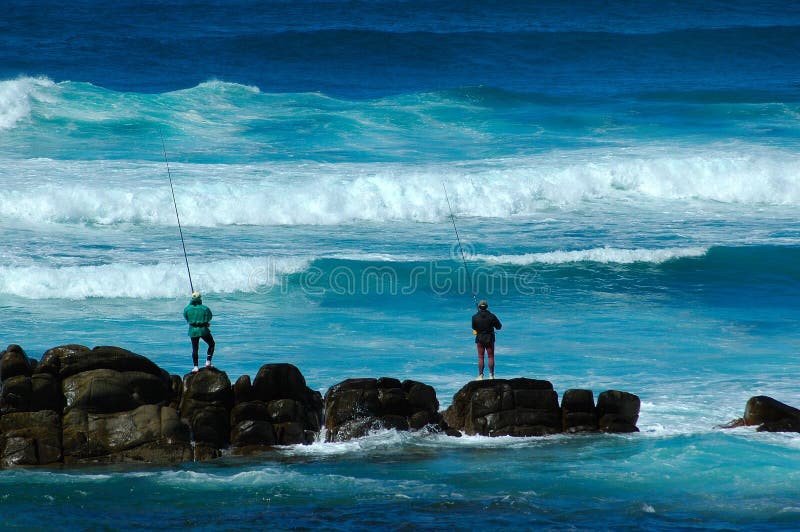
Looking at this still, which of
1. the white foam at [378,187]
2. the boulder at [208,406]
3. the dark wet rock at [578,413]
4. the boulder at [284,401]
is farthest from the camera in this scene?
the white foam at [378,187]

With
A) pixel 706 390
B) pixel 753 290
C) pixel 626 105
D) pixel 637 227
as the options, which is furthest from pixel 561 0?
pixel 706 390

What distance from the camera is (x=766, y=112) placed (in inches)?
1403

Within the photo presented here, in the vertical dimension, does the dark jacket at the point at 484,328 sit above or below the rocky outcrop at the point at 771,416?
above

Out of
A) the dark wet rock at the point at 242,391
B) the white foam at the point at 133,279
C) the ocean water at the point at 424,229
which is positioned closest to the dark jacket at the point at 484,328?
the ocean water at the point at 424,229

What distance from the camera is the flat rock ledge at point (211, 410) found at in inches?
471

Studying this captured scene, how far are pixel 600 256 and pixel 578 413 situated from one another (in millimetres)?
9630

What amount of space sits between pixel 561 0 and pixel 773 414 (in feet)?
118

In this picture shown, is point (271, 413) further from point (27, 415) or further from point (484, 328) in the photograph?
point (484, 328)

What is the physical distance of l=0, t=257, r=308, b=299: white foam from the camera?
19.9m

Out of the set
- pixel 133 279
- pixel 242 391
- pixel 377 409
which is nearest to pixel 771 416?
pixel 377 409

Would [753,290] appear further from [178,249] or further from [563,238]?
[178,249]

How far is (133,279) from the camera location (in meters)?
20.3

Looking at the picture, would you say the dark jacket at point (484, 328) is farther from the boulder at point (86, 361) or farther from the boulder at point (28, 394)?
the boulder at point (28, 394)

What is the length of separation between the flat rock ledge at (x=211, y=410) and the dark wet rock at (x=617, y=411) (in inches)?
0.4
